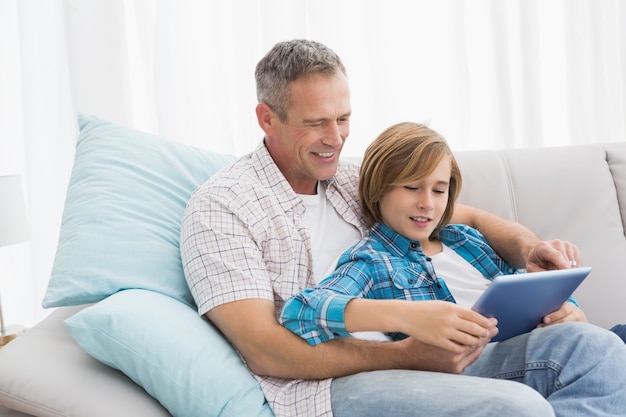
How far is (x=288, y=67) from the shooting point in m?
1.66

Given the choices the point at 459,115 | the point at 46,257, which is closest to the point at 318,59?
the point at 459,115

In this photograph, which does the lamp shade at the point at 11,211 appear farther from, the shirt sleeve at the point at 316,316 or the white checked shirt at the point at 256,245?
the shirt sleeve at the point at 316,316

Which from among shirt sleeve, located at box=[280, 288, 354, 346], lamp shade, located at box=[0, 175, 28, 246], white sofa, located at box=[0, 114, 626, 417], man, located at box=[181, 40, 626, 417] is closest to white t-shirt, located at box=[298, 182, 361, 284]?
man, located at box=[181, 40, 626, 417]

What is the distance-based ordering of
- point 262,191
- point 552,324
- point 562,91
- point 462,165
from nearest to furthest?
point 552,324, point 262,191, point 462,165, point 562,91

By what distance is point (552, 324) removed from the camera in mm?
1511

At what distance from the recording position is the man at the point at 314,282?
128cm

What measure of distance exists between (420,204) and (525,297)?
37cm

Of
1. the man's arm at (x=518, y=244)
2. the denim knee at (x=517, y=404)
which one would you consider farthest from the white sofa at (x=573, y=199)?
the denim knee at (x=517, y=404)

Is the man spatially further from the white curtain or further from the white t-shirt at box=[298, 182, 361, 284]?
Result: the white curtain

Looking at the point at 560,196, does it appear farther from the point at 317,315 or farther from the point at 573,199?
the point at 317,315

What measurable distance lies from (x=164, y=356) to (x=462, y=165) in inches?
42.5

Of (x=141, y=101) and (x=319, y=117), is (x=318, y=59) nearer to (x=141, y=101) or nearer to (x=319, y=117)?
(x=319, y=117)

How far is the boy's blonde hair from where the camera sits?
5.36ft

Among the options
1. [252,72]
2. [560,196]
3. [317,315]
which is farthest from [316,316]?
[252,72]
